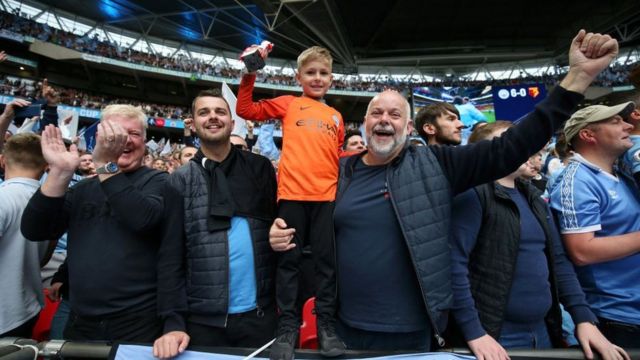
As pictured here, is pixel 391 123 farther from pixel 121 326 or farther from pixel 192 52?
pixel 192 52

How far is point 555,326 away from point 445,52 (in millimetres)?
30161

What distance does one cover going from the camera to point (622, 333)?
1.78 metres

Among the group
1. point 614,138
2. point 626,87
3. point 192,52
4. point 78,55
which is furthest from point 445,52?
point 614,138

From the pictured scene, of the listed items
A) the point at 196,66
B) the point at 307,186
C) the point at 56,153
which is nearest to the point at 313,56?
the point at 307,186

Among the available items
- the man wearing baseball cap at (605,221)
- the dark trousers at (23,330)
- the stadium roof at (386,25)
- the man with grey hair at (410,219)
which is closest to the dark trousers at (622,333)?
the man wearing baseball cap at (605,221)

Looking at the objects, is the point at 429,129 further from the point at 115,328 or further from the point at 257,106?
the point at 115,328

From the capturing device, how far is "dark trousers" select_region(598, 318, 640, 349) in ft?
5.78

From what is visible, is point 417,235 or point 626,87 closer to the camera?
point 417,235

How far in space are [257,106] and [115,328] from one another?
1.65m

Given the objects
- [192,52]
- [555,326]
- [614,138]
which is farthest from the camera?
[192,52]

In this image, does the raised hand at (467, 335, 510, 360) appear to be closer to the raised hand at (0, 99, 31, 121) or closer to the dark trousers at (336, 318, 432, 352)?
the dark trousers at (336, 318, 432, 352)

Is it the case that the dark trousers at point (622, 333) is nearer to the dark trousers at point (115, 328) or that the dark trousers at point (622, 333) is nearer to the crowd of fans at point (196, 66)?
the dark trousers at point (115, 328)

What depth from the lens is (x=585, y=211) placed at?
72.2 inches

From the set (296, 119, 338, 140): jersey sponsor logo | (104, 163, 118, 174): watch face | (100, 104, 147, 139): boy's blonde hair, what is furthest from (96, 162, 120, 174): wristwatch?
(296, 119, 338, 140): jersey sponsor logo
